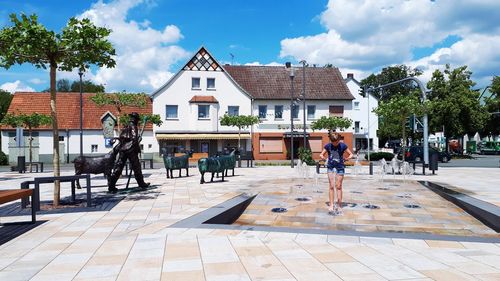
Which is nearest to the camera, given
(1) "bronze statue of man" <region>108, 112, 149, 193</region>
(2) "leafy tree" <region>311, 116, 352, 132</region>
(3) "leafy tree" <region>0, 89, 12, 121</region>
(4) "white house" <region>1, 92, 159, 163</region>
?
(1) "bronze statue of man" <region>108, 112, 149, 193</region>

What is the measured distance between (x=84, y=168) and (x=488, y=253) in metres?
11.9

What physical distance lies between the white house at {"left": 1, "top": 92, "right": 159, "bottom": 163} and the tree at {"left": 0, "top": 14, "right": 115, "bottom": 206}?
1190 inches

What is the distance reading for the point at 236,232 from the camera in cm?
704

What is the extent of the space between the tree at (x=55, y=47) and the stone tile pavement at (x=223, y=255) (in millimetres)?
3882

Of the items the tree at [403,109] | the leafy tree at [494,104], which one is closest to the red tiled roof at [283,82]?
the tree at [403,109]

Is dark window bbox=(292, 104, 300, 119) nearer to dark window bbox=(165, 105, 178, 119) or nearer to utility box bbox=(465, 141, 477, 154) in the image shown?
dark window bbox=(165, 105, 178, 119)

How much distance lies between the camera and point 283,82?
45.0 metres

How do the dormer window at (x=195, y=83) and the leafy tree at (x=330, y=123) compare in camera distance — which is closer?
the leafy tree at (x=330, y=123)

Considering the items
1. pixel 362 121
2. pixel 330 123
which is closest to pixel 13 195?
pixel 330 123

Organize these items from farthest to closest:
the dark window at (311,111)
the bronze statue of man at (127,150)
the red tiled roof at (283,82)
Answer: the dark window at (311,111)
the red tiled roof at (283,82)
the bronze statue of man at (127,150)

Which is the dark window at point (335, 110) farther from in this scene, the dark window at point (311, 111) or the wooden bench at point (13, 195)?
the wooden bench at point (13, 195)

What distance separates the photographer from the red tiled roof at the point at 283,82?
43.7 m

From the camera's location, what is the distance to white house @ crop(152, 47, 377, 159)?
40406 millimetres

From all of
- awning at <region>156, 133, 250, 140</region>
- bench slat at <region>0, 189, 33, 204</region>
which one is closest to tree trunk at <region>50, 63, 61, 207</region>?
bench slat at <region>0, 189, 33, 204</region>
